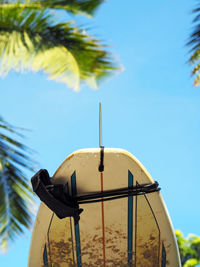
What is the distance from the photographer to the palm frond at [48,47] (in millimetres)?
3332

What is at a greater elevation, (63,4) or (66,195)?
(63,4)

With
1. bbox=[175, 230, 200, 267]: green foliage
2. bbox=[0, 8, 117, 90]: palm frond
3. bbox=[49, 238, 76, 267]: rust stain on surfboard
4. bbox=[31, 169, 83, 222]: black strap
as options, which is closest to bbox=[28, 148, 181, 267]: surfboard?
bbox=[49, 238, 76, 267]: rust stain on surfboard

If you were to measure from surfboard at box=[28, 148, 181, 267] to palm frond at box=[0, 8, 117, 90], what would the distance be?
1.13 m

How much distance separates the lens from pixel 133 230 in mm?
2568

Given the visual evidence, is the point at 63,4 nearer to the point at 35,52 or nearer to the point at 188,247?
the point at 35,52

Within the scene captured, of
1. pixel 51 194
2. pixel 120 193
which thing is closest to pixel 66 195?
pixel 51 194

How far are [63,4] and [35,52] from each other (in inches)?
21.6

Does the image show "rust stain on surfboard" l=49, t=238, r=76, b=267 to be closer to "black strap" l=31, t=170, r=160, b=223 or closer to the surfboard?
the surfboard

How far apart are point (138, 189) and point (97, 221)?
0.39 metres

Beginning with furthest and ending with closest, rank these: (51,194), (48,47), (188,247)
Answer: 1. (188,247)
2. (48,47)
3. (51,194)

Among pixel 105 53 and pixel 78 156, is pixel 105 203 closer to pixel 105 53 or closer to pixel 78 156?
pixel 78 156

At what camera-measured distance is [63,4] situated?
11.1ft

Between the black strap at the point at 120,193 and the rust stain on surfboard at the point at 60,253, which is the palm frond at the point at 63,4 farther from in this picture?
the rust stain on surfboard at the point at 60,253

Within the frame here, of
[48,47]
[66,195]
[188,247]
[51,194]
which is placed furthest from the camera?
[188,247]
